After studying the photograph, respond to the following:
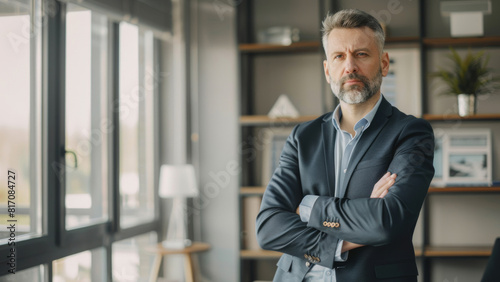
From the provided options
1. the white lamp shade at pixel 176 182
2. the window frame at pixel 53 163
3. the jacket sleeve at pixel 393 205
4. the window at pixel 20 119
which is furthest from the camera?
the white lamp shade at pixel 176 182

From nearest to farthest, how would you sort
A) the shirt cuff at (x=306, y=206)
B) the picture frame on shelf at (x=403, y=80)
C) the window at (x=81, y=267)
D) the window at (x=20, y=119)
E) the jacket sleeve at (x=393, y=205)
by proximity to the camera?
the jacket sleeve at (x=393, y=205) < the shirt cuff at (x=306, y=206) < the window at (x=20, y=119) < the window at (x=81, y=267) < the picture frame on shelf at (x=403, y=80)

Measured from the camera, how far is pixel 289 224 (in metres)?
1.78

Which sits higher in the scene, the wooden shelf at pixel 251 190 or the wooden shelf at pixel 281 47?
the wooden shelf at pixel 281 47

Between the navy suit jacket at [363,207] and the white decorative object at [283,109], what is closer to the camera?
the navy suit jacket at [363,207]

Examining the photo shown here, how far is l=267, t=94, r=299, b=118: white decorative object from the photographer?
3.97m

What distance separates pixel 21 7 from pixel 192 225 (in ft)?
7.63

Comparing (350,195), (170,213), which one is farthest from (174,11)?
(350,195)

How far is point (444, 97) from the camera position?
Answer: 13.3ft

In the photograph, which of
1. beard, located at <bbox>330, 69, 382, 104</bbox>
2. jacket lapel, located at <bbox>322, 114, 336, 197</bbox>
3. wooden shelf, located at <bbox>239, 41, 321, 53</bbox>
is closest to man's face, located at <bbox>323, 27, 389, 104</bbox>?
beard, located at <bbox>330, 69, 382, 104</bbox>

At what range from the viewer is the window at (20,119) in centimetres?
270

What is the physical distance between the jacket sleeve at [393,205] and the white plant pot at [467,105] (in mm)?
2267

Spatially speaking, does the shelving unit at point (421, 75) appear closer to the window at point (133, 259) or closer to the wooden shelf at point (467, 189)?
the wooden shelf at point (467, 189)

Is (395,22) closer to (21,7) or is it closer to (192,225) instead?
(192,225)

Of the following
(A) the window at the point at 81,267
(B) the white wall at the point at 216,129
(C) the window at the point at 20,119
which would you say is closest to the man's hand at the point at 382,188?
(C) the window at the point at 20,119
